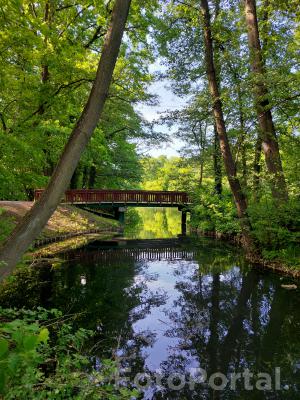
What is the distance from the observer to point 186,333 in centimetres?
559

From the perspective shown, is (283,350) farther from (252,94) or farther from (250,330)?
(252,94)

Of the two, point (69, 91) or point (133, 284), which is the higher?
point (69, 91)

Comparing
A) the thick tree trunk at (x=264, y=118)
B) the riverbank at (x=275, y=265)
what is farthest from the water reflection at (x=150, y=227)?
the thick tree trunk at (x=264, y=118)

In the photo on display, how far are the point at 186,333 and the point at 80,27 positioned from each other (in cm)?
958

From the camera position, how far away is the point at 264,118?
1050 cm

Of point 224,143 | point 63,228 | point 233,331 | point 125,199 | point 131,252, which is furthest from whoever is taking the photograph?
point 125,199

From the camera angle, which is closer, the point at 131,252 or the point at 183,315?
the point at 183,315

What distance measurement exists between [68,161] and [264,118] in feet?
29.7

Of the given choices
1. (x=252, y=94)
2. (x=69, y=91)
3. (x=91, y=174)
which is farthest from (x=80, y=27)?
(x=91, y=174)

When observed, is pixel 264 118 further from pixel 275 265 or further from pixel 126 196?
pixel 126 196

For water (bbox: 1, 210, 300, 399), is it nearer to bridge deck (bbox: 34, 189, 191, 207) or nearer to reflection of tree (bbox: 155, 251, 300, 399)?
reflection of tree (bbox: 155, 251, 300, 399)

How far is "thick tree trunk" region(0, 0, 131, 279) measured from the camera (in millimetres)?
2971

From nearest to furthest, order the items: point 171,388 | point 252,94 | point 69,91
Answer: point 171,388 < point 69,91 < point 252,94

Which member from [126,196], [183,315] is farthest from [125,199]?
[183,315]
